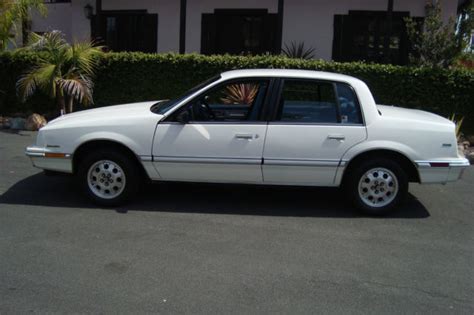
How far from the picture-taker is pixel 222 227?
16.8ft

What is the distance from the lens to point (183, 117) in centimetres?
542

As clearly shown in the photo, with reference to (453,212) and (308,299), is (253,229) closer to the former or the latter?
(308,299)

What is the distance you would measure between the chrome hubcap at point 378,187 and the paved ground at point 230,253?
0.73ft

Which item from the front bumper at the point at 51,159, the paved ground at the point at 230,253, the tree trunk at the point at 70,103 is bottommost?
the paved ground at the point at 230,253

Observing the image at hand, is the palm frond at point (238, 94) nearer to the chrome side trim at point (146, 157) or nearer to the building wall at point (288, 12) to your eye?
the chrome side trim at point (146, 157)

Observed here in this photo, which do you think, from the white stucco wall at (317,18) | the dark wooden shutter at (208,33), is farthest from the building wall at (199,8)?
the white stucco wall at (317,18)

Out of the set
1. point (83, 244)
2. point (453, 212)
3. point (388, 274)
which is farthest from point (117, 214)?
point (453, 212)

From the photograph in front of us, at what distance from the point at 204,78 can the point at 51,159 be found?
5365 mm

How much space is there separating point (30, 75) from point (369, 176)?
7669mm

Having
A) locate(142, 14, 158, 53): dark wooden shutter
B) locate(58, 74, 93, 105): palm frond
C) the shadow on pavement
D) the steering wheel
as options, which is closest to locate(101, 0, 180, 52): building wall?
locate(142, 14, 158, 53): dark wooden shutter

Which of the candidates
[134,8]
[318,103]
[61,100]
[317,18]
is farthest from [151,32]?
[318,103]

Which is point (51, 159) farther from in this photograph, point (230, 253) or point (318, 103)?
point (318, 103)

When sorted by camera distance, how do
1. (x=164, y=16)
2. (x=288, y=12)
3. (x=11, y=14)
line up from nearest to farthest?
(x=11, y=14) < (x=288, y=12) < (x=164, y=16)

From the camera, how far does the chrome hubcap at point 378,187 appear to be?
215 inches
